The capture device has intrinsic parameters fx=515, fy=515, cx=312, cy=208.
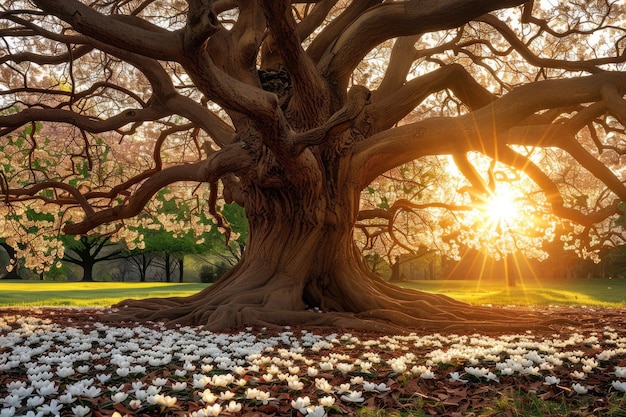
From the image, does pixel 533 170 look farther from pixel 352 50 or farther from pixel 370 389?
pixel 370 389

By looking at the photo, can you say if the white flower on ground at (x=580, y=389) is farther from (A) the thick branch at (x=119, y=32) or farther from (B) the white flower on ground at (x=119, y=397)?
(A) the thick branch at (x=119, y=32)

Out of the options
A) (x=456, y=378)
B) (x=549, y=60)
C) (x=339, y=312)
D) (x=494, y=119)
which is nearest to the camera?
(x=456, y=378)

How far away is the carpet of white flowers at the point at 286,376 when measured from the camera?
3.34 meters

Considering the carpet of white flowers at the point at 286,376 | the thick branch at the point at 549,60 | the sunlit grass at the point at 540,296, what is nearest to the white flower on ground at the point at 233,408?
the carpet of white flowers at the point at 286,376

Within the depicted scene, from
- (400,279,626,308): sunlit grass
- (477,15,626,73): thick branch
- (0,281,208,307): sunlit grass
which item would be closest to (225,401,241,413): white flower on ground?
(477,15,626,73): thick branch

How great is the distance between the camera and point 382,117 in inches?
386

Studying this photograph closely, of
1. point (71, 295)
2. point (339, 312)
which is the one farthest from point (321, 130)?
point (71, 295)

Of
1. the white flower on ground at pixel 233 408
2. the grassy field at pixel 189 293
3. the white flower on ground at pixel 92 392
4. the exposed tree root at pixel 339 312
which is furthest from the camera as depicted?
the grassy field at pixel 189 293

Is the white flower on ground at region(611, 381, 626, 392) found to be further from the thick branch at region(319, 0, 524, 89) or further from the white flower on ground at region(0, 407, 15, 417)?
the thick branch at region(319, 0, 524, 89)

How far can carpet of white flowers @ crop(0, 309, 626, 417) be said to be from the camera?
11.0 feet

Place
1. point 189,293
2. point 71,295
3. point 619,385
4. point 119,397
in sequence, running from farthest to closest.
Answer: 1. point 189,293
2. point 71,295
3. point 619,385
4. point 119,397

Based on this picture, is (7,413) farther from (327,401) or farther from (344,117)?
(344,117)

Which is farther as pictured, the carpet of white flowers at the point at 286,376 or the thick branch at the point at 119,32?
the thick branch at the point at 119,32

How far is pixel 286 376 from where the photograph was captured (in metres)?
3.94
